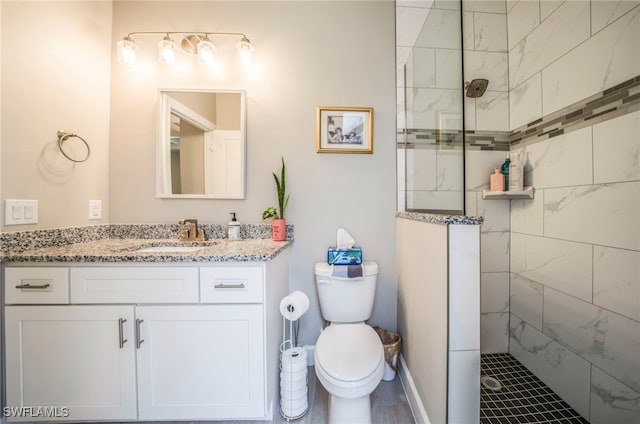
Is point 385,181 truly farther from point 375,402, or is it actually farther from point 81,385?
point 81,385

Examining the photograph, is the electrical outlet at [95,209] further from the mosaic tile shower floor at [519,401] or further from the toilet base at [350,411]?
the mosaic tile shower floor at [519,401]

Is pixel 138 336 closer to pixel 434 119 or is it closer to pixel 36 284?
pixel 36 284

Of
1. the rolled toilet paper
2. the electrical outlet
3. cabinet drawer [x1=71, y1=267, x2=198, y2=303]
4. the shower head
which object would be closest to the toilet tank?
the rolled toilet paper

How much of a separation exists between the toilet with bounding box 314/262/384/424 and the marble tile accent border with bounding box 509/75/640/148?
1301 millimetres

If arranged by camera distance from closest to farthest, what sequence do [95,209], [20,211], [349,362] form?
1. [349,362]
2. [20,211]
3. [95,209]

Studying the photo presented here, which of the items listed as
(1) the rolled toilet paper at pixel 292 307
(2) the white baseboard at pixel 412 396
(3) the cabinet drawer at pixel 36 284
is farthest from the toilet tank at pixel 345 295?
(3) the cabinet drawer at pixel 36 284

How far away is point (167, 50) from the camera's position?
152 centimetres

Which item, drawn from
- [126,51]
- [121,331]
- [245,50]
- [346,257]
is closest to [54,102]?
[126,51]

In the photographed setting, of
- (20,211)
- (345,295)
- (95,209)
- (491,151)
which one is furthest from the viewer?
(491,151)

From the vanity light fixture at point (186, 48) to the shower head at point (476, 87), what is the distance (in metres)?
1.47

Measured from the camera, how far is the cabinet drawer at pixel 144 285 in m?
1.08

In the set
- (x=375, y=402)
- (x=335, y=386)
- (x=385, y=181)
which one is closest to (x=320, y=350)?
(x=335, y=386)

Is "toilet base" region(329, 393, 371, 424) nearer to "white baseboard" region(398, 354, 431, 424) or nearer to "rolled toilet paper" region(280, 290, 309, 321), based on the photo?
"white baseboard" region(398, 354, 431, 424)

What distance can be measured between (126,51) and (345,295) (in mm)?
2082
